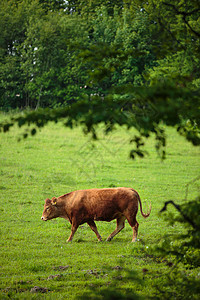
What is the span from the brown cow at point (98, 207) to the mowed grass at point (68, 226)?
501mm

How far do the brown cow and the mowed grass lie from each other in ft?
1.64

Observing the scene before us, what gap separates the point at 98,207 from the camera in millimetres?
9797

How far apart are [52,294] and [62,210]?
12.1 ft

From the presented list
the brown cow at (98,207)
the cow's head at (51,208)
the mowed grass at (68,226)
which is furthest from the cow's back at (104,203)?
the mowed grass at (68,226)

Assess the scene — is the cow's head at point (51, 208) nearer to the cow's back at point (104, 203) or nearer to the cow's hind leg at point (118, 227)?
the cow's back at point (104, 203)

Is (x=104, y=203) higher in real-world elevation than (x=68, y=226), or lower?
higher

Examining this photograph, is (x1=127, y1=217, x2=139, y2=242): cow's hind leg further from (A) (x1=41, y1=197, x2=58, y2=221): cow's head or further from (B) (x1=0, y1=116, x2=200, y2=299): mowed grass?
(A) (x1=41, y1=197, x2=58, y2=221): cow's head

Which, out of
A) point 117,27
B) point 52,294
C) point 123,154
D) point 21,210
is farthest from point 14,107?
point 52,294

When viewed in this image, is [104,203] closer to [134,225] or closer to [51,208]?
[134,225]

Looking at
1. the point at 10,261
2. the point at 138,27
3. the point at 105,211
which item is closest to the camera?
the point at 10,261

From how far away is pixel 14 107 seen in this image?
1832 inches

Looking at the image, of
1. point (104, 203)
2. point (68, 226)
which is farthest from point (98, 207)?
point (68, 226)

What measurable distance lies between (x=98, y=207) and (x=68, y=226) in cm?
192

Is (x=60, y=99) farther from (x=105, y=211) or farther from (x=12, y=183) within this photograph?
(x=105, y=211)
